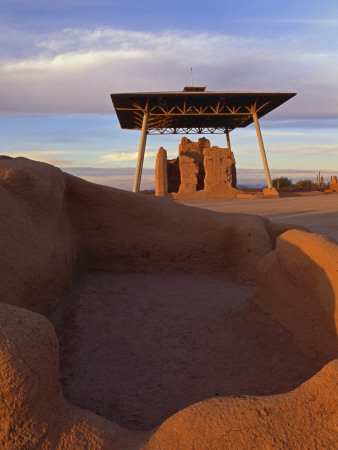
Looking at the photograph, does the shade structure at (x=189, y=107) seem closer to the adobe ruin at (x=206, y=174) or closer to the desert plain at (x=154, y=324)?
the adobe ruin at (x=206, y=174)

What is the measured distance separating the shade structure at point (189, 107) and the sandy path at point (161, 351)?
1193 cm

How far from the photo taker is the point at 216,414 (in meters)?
1.35

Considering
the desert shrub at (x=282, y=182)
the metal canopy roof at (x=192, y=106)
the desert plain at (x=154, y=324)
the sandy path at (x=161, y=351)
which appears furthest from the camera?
the desert shrub at (x=282, y=182)

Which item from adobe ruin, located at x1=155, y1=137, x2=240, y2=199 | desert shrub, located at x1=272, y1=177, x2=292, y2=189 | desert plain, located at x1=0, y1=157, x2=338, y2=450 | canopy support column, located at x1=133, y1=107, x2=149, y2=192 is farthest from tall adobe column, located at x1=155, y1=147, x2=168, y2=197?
desert shrub, located at x1=272, y1=177, x2=292, y2=189

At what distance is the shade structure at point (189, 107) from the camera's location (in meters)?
14.3

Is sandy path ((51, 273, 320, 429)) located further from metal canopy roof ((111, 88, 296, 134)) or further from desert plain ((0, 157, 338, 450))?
metal canopy roof ((111, 88, 296, 134))

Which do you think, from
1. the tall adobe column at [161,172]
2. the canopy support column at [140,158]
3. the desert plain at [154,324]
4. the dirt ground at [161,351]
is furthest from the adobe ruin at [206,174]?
the dirt ground at [161,351]

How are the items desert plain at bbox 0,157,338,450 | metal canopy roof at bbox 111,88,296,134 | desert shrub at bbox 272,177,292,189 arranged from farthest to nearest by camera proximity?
desert shrub at bbox 272,177,292,189
metal canopy roof at bbox 111,88,296,134
desert plain at bbox 0,157,338,450

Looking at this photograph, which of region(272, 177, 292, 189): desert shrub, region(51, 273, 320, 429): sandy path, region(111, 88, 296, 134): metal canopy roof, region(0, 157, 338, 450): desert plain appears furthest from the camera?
region(272, 177, 292, 189): desert shrub

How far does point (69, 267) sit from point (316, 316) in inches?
75.6

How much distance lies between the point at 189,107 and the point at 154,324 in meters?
14.2

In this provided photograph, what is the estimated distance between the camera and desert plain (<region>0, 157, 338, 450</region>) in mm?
1345

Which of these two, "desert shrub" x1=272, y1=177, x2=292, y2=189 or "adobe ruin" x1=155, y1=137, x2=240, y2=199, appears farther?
"desert shrub" x1=272, y1=177, x2=292, y2=189

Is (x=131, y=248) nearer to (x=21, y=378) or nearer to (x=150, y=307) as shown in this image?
(x=150, y=307)
